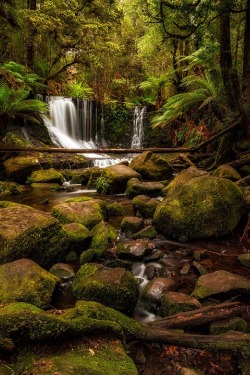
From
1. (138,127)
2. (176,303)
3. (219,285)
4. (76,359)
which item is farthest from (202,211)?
(138,127)

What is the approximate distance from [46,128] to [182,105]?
21.2ft

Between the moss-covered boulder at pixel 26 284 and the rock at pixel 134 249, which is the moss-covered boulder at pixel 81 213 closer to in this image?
the rock at pixel 134 249

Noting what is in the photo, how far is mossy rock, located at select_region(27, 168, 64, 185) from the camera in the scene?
366 inches

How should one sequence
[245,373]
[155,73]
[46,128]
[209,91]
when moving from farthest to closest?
[155,73], [46,128], [209,91], [245,373]

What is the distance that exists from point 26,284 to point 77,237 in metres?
1.53

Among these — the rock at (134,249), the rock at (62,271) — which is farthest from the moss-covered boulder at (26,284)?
the rock at (134,249)

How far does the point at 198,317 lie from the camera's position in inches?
98.6

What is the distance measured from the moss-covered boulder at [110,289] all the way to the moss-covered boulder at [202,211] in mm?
1858

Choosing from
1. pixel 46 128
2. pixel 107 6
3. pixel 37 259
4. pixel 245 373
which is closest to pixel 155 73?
pixel 107 6

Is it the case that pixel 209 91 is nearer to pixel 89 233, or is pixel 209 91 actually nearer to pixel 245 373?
pixel 89 233

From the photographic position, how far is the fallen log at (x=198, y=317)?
2438mm

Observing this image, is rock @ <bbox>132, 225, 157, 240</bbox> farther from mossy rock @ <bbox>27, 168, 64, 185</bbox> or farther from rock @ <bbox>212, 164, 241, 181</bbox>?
mossy rock @ <bbox>27, 168, 64, 185</bbox>

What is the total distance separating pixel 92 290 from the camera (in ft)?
10.2

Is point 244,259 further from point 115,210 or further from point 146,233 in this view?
point 115,210
